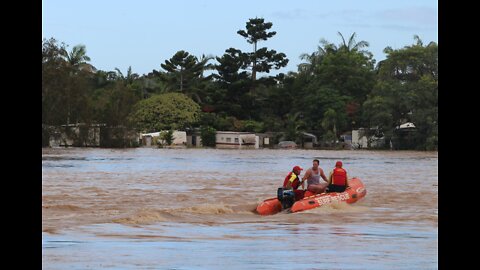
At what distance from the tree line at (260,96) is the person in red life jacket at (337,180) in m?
51.8

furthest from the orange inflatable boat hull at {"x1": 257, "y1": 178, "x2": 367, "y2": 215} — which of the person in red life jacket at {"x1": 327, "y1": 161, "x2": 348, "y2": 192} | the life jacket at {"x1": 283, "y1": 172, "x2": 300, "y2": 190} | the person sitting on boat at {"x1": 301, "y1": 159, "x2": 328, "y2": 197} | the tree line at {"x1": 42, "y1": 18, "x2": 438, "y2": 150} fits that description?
the tree line at {"x1": 42, "y1": 18, "x2": 438, "y2": 150}

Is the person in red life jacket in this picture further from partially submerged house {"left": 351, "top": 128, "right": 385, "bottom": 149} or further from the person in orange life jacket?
partially submerged house {"left": 351, "top": 128, "right": 385, "bottom": 149}

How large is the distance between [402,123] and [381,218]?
5383cm

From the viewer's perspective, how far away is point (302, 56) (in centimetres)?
9056

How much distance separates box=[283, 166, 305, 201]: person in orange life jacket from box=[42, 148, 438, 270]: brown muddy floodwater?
70 cm

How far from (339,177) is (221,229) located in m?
4.36

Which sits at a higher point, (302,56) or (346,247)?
(302,56)

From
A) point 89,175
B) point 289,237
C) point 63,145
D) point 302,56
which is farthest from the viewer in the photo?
point 302,56

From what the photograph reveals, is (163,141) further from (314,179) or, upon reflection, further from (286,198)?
(286,198)

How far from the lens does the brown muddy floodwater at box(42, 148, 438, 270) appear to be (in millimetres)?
12547

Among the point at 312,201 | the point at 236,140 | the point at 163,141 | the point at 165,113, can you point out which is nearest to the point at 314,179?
the point at 312,201
